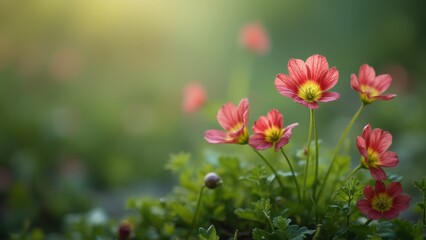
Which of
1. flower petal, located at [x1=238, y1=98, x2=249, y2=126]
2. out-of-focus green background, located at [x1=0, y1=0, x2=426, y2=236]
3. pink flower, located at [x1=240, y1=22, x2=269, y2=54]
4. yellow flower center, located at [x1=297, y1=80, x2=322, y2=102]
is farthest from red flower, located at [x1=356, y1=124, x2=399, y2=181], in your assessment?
pink flower, located at [x1=240, y1=22, x2=269, y2=54]

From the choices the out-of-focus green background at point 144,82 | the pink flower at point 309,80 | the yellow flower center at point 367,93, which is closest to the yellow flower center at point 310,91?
the pink flower at point 309,80

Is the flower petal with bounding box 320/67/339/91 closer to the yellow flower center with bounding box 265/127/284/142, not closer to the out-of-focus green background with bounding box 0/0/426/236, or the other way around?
the yellow flower center with bounding box 265/127/284/142

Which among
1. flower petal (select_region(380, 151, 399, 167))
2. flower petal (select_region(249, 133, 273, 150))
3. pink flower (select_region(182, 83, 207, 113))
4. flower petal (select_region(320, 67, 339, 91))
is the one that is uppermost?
pink flower (select_region(182, 83, 207, 113))

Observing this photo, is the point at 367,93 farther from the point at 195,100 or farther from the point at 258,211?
the point at 195,100

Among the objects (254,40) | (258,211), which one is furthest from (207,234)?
(254,40)

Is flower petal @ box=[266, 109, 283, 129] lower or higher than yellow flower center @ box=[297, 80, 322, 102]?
lower

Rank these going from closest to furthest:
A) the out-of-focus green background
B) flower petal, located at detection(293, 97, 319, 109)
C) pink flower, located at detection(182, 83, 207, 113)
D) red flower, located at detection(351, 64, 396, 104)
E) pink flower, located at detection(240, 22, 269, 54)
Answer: flower petal, located at detection(293, 97, 319, 109)
red flower, located at detection(351, 64, 396, 104)
pink flower, located at detection(182, 83, 207, 113)
pink flower, located at detection(240, 22, 269, 54)
the out-of-focus green background

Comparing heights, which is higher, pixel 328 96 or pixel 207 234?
pixel 328 96
